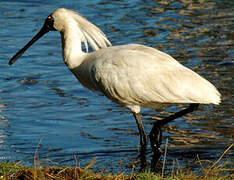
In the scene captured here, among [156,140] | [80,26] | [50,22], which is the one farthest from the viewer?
[50,22]

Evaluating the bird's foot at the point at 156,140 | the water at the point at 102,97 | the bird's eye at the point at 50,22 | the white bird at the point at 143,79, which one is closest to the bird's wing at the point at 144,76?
the white bird at the point at 143,79

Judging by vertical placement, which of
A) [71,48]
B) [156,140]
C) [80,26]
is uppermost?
[80,26]

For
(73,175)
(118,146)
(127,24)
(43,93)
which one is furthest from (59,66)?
(73,175)

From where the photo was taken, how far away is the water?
795cm

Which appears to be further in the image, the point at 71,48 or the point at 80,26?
the point at 80,26

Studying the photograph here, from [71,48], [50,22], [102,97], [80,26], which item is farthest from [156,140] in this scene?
[102,97]

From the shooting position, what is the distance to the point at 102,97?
10328 millimetres

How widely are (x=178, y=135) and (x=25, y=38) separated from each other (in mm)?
6142

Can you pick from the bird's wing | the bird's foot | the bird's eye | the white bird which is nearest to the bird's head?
the bird's eye

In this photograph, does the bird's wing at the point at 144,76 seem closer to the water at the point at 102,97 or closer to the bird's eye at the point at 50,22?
the water at the point at 102,97

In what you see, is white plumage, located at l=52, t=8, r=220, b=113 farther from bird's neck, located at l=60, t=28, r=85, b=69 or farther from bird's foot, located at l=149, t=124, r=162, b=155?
bird's foot, located at l=149, t=124, r=162, b=155

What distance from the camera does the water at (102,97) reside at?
26.1ft

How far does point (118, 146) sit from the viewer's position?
8.09m

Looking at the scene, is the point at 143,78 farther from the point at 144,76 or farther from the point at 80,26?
the point at 80,26
